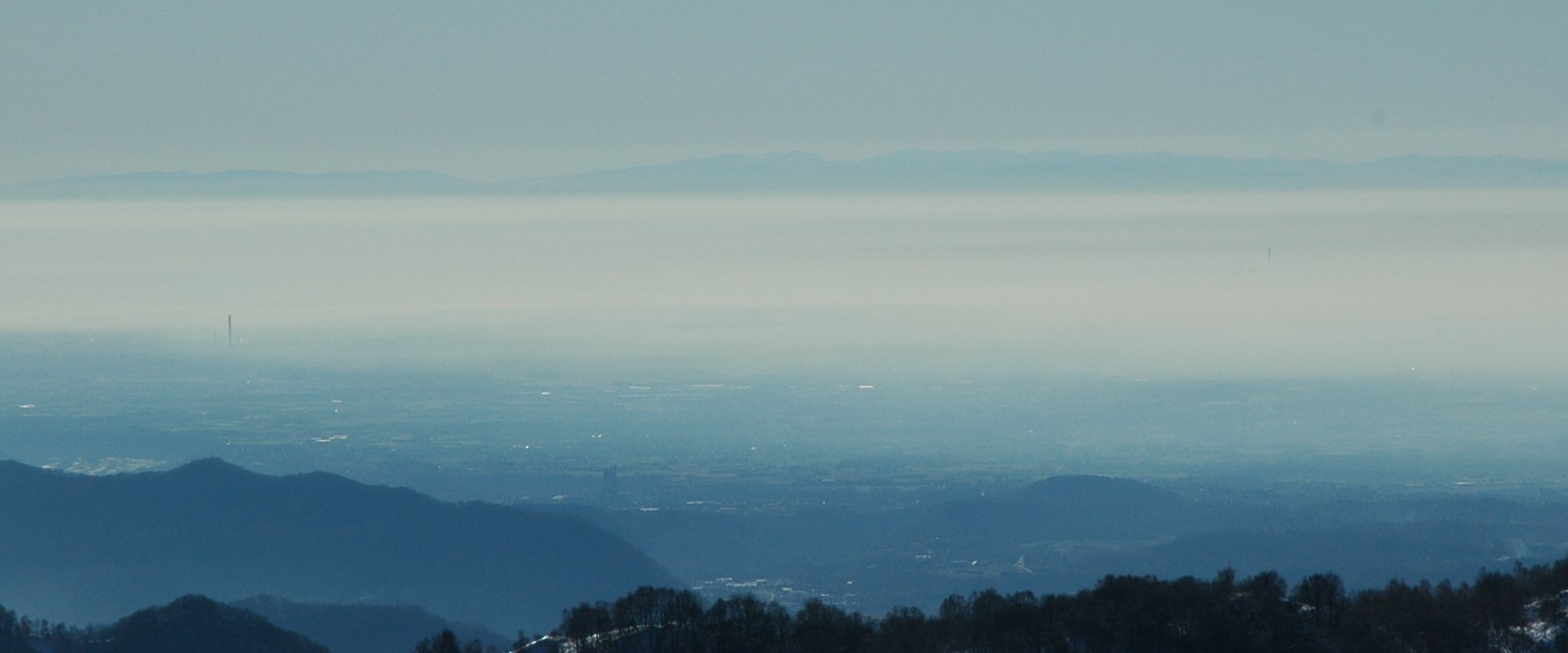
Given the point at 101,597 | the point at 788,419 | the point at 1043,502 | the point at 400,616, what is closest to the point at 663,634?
the point at 400,616

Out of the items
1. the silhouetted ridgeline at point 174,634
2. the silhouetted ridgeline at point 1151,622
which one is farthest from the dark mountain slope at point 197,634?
the silhouetted ridgeline at point 1151,622

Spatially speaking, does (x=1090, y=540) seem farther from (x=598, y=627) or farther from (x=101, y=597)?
(x=598, y=627)

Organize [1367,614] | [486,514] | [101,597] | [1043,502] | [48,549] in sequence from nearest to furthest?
[1367,614], [101,597], [48,549], [486,514], [1043,502]

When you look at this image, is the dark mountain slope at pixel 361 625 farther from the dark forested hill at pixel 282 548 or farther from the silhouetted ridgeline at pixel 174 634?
the dark forested hill at pixel 282 548

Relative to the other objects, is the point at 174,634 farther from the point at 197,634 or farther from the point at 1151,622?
the point at 1151,622

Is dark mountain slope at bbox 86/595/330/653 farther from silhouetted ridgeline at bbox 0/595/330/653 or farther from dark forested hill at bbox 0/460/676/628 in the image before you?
dark forested hill at bbox 0/460/676/628

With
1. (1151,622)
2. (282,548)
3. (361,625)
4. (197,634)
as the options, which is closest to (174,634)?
(197,634)

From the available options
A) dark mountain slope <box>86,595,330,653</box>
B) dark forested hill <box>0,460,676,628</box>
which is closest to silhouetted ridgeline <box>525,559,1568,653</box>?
dark mountain slope <box>86,595,330,653</box>

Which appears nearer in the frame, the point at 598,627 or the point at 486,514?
the point at 598,627
